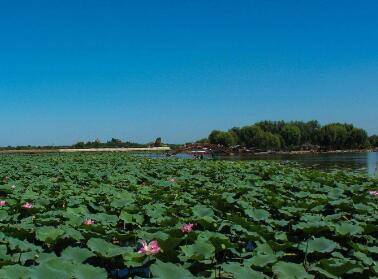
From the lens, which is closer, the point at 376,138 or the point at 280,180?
the point at 280,180

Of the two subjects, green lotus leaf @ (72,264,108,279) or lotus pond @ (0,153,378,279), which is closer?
green lotus leaf @ (72,264,108,279)

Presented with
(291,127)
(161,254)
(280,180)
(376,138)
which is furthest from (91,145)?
(161,254)

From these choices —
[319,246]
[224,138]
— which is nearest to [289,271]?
[319,246]

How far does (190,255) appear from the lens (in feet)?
11.1

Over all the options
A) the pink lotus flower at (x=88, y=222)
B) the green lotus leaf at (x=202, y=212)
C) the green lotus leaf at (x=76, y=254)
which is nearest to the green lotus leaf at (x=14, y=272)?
the green lotus leaf at (x=76, y=254)

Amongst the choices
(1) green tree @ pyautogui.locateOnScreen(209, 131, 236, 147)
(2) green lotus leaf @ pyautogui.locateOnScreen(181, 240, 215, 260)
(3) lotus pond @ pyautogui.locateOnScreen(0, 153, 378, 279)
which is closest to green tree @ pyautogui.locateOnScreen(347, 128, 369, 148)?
(1) green tree @ pyautogui.locateOnScreen(209, 131, 236, 147)

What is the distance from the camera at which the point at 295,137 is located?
11744 centimetres

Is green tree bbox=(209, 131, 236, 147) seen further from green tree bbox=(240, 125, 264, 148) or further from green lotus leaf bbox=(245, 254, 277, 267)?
green lotus leaf bbox=(245, 254, 277, 267)

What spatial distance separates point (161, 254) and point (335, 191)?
17.8 feet

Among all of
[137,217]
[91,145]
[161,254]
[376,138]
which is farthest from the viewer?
[376,138]

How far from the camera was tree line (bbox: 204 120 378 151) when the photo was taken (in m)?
111

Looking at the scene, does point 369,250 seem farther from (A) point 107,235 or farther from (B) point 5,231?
(B) point 5,231

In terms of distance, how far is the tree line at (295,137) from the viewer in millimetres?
110812

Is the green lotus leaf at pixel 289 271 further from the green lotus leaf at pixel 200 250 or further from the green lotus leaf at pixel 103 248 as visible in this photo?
the green lotus leaf at pixel 103 248
